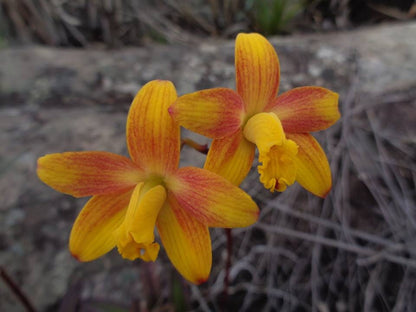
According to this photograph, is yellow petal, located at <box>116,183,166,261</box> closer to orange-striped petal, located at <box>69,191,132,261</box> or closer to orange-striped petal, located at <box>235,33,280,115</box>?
orange-striped petal, located at <box>69,191,132,261</box>

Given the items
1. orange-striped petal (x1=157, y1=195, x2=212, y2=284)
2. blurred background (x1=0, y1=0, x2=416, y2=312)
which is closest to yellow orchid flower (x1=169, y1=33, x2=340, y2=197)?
orange-striped petal (x1=157, y1=195, x2=212, y2=284)

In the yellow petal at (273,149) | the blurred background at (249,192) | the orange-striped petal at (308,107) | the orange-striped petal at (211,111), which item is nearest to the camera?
the orange-striped petal at (211,111)

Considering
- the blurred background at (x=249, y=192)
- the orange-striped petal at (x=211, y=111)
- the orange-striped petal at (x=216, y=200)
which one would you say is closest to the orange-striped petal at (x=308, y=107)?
the orange-striped petal at (x=211, y=111)

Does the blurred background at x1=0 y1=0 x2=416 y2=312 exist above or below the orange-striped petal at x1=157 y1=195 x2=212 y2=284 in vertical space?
below

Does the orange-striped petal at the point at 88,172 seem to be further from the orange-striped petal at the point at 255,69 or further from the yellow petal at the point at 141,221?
the orange-striped petal at the point at 255,69

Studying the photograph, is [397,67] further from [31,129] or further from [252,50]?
[31,129]
